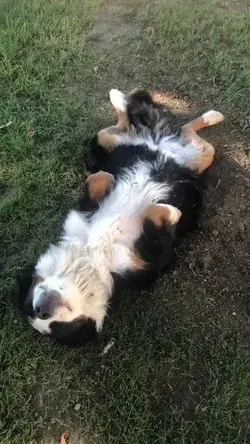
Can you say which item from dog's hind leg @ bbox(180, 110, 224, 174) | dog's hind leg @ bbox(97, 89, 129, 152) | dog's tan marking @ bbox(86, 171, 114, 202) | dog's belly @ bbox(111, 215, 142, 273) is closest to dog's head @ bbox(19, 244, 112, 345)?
dog's belly @ bbox(111, 215, 142, 273)

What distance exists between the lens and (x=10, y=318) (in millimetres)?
4395

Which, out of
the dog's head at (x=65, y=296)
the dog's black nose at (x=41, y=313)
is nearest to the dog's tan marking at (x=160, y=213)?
the dog's head at (x=65, y=296)

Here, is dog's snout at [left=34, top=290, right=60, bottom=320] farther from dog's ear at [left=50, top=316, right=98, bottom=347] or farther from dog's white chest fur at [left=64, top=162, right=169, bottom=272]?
dog's white chest fur at [left=64, top=162, right=169, bottom=272]

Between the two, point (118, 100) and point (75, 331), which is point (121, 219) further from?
point (118, 100)

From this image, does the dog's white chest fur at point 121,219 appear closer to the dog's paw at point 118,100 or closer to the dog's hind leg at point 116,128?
the dog's hind leg at point 116,128

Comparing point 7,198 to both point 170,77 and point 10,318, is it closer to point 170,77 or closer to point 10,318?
point 10,318

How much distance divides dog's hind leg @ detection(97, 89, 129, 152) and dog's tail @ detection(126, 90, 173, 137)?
0.21 ft

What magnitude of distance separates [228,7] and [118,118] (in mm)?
1949

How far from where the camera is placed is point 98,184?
4383mm

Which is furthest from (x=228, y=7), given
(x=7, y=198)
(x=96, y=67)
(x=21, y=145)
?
(x=7, y=198)

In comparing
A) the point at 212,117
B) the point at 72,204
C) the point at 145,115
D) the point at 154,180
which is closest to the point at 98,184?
the point at 154,180

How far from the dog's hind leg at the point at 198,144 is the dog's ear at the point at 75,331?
5.40 feet

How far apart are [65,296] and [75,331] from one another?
0.91 ft

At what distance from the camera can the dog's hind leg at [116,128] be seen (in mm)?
4723
